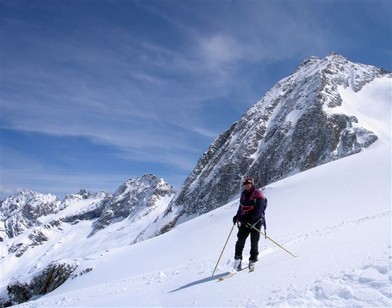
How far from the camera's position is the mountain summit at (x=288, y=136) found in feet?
294

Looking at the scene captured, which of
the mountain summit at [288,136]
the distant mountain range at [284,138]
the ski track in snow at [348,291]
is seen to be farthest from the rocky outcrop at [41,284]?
the mountain summit at [288,136]

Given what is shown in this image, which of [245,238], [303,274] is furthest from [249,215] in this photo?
[303,274]

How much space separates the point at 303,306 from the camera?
6004 millimetres

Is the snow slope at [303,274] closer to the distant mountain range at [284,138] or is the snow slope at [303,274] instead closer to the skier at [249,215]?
the skier at [249,215]

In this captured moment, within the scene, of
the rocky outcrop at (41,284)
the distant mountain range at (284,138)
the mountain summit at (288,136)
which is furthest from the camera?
the distant mountain range at (284,138)

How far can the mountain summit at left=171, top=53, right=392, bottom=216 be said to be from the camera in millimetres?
89688

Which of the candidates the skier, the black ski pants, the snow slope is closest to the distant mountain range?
the snow slope

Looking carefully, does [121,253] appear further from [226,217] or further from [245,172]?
[245,172]

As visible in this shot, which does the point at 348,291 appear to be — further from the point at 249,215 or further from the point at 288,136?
the point at 288,136

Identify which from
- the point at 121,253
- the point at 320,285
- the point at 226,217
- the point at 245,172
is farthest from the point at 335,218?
the point at 245,172

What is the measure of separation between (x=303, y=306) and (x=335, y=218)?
14.7m

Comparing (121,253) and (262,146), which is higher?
(262,146)

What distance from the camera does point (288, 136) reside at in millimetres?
100938

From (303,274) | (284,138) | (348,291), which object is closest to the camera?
(348,291)
